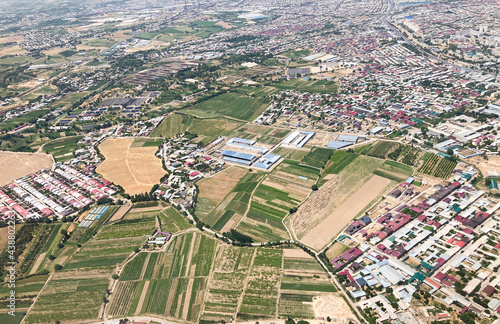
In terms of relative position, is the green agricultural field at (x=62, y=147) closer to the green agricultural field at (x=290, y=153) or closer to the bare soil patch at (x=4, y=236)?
the bare soil patch at (x=4, y=236)

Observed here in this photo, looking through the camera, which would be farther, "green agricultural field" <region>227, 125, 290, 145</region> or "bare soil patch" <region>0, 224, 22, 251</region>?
"green agricultural field" <region>227, 125, 290, 145</region>

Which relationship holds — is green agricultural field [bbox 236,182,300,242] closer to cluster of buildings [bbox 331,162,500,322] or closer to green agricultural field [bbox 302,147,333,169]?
green agricultural field [bbox 302,147,333,169]

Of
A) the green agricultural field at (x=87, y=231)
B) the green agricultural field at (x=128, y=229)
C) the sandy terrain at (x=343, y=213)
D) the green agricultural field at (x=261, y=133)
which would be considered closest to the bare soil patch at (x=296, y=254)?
the sandy terrain at (x=343, y=213)

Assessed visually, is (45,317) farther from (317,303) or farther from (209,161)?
(209,161)

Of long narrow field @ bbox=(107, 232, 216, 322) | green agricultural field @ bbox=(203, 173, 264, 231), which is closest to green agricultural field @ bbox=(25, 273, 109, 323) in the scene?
long narrow field @ bbox=(107, 232, 216, 322)

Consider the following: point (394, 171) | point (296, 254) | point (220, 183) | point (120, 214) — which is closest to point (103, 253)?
point (120, 214)
